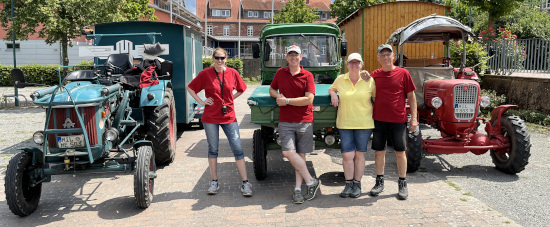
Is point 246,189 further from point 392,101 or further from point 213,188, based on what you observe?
point 392,101

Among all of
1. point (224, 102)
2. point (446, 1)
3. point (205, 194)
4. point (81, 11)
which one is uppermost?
point (446, 1)

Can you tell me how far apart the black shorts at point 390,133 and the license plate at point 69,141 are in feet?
11.2

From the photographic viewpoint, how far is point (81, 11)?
14.5 meters

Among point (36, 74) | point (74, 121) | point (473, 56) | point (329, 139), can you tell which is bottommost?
point (329, 139)

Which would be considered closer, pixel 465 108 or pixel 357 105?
pixel 357 105

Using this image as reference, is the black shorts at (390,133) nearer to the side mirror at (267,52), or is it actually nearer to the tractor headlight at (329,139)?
the tractor headlight at (329,139)

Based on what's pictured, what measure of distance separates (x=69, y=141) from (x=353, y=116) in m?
3.24

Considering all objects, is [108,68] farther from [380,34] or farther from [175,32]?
[380,34]

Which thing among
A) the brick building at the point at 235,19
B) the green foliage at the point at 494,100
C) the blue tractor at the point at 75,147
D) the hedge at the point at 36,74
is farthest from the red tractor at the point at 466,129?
the brick building at the point at 235,19

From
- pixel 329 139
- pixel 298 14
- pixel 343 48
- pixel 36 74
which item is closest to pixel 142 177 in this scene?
pixel 329 139

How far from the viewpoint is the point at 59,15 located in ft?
47.8

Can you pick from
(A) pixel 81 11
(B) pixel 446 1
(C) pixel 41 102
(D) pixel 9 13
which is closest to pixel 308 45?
(C) pixel 41 102

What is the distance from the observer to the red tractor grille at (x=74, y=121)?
14.8 ft

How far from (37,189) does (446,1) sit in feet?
157
